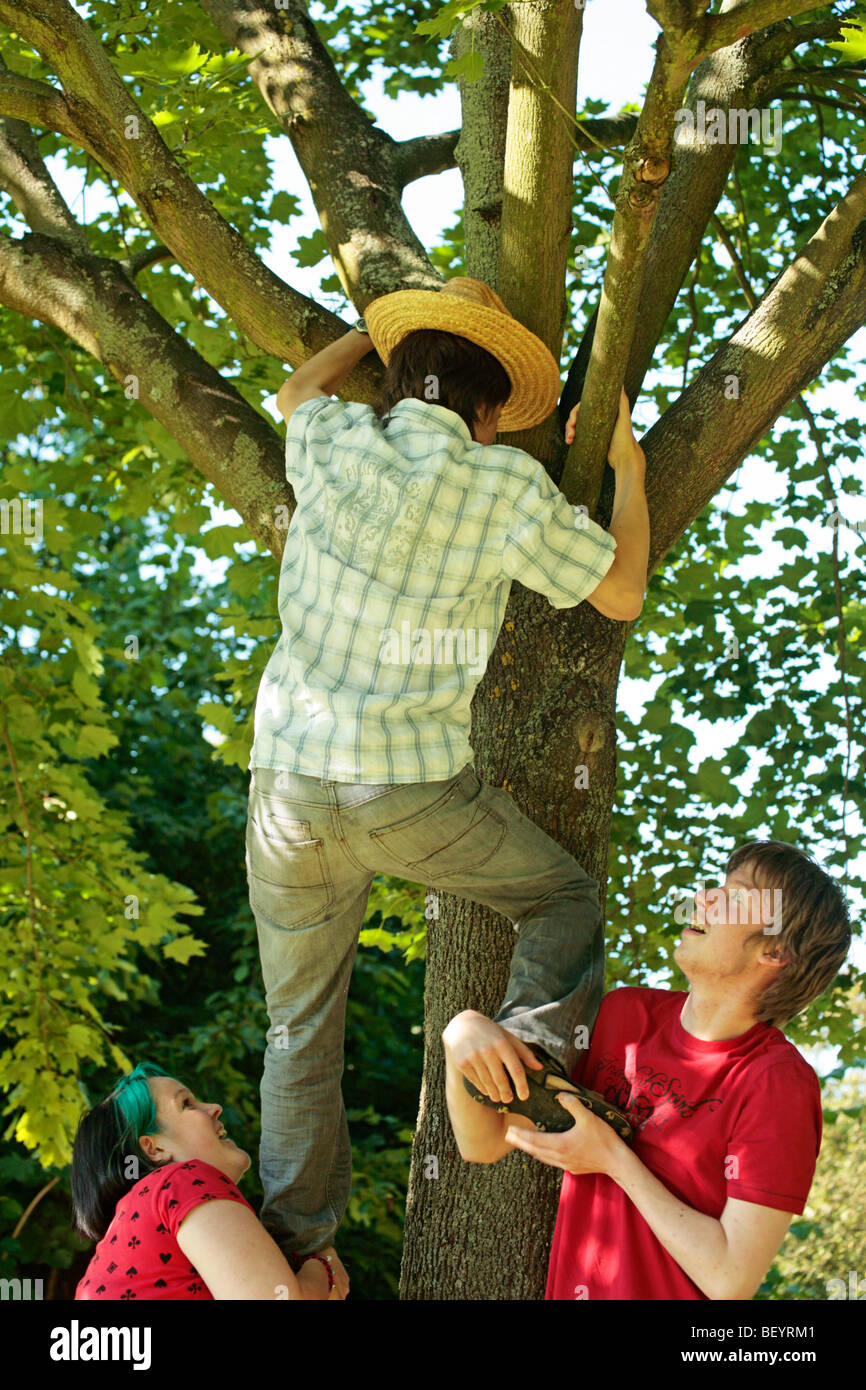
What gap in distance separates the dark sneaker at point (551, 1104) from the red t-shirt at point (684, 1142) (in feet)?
0.26

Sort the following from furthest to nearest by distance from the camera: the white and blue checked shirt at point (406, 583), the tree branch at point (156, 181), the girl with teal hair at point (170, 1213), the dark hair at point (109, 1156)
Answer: the tree branch at point (156, 181) → the dark hair at point (109, 1156) → the white and blue checked shirt at point (406, 583) → the girl with teal hair at point (170, 1213)

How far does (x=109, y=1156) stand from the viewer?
8.10ft

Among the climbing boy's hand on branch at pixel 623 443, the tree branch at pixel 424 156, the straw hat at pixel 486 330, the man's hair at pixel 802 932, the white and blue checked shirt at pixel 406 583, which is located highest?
the tree branch at pixel 424 156

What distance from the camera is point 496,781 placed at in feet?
9.46

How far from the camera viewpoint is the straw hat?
2.56 m

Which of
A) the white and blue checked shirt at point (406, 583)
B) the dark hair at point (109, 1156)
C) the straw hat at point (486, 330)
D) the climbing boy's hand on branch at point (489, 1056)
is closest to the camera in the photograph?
the climbing boy's hand on branch at point (489, 1056)

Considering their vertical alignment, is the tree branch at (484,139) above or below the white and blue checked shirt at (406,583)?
above

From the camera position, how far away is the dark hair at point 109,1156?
2.46 metres

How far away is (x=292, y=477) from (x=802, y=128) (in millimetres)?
4066

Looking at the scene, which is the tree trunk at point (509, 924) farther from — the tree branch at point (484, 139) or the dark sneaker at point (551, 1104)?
the tree branch at point (484, 139)

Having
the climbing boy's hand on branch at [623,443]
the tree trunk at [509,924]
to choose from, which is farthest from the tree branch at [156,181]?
the tree trunk at [509,924]

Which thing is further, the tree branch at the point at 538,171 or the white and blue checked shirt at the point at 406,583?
the tree branch at the point at 538,171

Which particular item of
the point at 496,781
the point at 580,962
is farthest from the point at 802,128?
the point at 580,962
